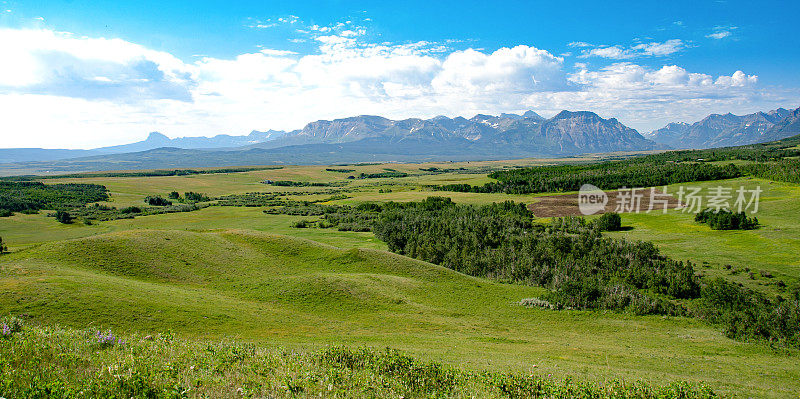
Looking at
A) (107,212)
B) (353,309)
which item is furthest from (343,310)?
(107,212)

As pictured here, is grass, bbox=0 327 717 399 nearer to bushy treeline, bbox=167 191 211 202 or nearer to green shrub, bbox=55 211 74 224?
green shrub, bbox=55 211 74 224

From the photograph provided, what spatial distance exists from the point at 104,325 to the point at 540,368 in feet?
78.0

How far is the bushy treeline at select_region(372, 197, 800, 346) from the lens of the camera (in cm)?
4338

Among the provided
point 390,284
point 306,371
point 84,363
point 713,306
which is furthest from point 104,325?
point 713,306

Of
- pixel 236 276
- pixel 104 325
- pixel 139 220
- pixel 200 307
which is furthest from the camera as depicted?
pixel 139 220

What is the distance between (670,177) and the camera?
522ft

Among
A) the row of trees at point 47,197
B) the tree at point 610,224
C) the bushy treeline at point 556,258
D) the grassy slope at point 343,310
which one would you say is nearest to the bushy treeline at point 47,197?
the row of trees at point 47,197

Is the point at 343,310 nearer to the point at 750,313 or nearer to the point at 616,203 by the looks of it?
the point at 750,313

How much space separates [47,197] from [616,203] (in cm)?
20297

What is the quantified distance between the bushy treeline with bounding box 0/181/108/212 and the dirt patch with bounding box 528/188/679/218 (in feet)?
497

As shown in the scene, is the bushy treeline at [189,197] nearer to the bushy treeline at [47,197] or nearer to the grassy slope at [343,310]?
the bushy treeline at [47,197]

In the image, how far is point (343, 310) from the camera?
1377 inches

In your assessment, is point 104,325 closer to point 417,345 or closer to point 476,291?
point 417,345

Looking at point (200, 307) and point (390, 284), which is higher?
point (200, 307)
